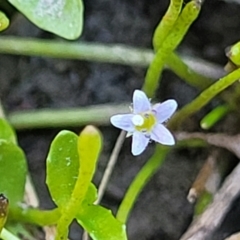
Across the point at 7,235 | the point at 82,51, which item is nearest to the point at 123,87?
the point at 82,51

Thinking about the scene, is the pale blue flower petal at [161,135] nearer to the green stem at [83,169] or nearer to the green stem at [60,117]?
the green stem at [83,169]

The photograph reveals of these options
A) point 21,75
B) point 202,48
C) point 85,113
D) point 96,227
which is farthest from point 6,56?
point 96,227

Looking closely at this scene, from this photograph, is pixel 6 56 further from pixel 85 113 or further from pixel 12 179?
pixel 12 179

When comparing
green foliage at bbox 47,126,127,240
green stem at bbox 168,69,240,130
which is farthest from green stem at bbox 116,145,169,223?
green foliage at bbox 47,126,127,240

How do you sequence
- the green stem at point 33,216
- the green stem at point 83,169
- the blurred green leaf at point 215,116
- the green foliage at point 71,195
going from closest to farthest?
1. the green stem at point 83,169
2. the green foliage at point 71,195
3. the green stem at point 33,216
4. the blurred green leaf at point 215,116

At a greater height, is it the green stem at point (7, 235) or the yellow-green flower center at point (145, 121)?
the yellow-green flower center at point (145, 121)

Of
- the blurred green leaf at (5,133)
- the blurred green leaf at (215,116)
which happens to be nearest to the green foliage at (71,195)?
the blurred green leaf at (5,133)
